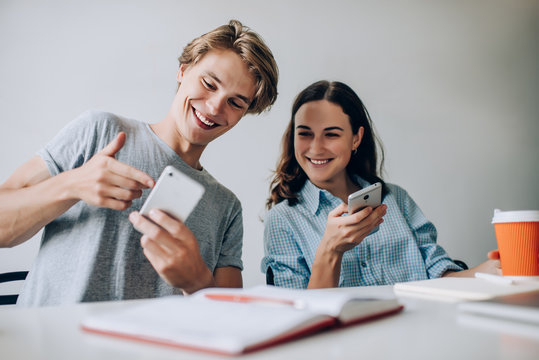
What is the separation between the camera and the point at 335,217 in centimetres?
130

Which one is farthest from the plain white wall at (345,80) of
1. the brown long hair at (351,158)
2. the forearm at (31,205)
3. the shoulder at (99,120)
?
the forearm at (31,205)

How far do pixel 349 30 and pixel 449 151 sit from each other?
0.96 meters

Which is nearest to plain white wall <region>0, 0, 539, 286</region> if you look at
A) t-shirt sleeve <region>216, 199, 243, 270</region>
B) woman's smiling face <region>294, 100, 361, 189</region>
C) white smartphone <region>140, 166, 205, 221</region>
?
woman's smiling face <region>294, 100, 361, 189</region>

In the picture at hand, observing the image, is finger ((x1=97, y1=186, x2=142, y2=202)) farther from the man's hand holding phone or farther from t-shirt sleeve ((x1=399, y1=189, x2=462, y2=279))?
t-shirt sleeve ((x1=399, y1=189, x2=462, y2=279))

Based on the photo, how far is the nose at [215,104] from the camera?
124 centimetres

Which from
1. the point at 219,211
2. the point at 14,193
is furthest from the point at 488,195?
the point at 14,193

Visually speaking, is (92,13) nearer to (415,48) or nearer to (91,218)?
(91,218)

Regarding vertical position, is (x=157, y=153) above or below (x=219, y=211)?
above

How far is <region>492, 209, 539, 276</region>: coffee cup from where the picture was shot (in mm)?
864

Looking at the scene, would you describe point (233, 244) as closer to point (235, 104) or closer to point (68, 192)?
point (235, 104)

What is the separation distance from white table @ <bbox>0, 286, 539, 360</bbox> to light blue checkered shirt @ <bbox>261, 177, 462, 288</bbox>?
3.16 feet

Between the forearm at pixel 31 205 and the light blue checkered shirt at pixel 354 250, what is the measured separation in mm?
778

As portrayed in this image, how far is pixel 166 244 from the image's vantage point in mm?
835

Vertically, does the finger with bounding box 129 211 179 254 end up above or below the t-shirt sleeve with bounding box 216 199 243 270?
above
